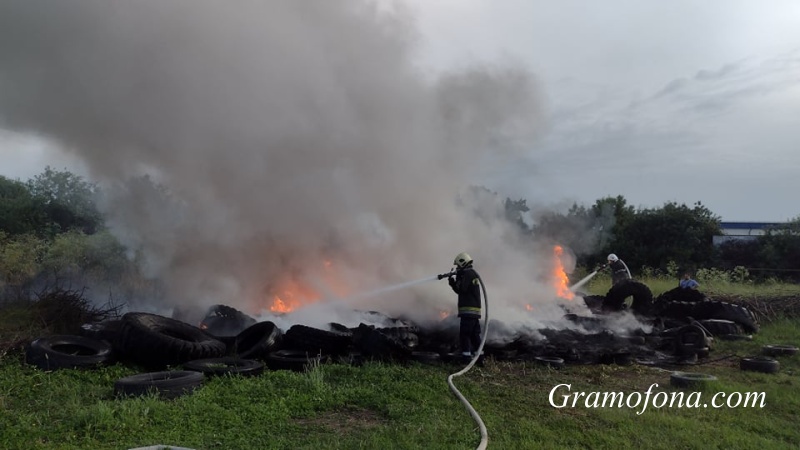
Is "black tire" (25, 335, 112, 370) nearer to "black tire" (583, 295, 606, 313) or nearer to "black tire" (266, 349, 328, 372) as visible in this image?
"black tire" (266, 349, 328, 372)

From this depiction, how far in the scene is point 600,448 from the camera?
5.44 m

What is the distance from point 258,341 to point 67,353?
9.66 ft

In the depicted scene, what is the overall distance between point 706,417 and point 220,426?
18.7 feet

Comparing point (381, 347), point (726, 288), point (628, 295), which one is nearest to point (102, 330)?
point (381, 347)

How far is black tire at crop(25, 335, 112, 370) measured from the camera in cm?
784

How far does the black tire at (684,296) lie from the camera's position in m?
15.1

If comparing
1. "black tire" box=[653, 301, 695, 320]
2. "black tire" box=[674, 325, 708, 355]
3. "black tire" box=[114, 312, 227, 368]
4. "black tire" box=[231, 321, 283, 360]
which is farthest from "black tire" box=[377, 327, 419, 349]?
"black tire" box=[653, 301, 695, 320]

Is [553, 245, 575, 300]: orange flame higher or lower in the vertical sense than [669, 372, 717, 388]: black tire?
higher

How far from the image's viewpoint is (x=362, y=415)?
6355 mm

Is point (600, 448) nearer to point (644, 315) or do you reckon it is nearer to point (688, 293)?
point (644, 315)

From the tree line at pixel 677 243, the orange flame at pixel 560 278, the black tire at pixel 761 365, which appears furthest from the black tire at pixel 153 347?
the tree line at pixel 677 243

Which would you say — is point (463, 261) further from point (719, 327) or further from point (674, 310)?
point (674, 310)

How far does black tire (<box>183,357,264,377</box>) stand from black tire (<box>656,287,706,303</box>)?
39.0 ft

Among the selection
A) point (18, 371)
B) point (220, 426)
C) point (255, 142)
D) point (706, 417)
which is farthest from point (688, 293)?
point (18, 371)
